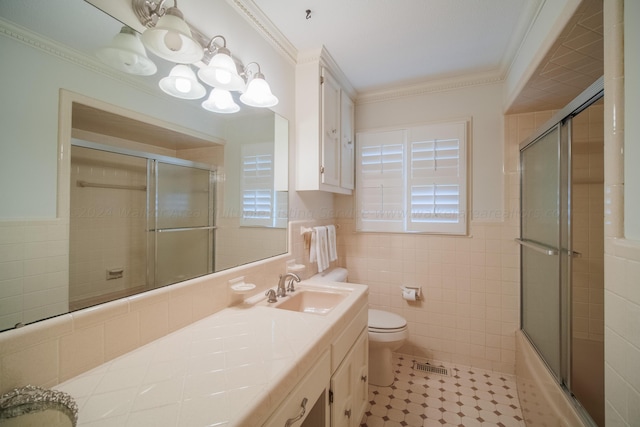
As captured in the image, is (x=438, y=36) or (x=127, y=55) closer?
(x=127, y=55)

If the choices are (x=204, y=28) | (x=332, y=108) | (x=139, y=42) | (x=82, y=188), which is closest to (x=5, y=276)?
(x=82, y=188)

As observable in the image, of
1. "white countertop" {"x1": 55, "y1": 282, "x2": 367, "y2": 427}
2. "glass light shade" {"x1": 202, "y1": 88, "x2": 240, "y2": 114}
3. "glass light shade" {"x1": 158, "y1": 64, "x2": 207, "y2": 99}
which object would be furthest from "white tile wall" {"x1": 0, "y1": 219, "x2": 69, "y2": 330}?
"glass light shade" {"x1": 202, "y1": 88, "x2": 240, "y2": 114}

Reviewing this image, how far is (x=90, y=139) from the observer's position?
0.80 m

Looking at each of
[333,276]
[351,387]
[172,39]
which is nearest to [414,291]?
[333,276]

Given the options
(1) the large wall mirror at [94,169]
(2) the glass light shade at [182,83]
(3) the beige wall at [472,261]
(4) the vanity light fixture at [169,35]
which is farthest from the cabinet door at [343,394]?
(4) the vanity light fixture at [169,35]

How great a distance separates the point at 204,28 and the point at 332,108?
1019 mm

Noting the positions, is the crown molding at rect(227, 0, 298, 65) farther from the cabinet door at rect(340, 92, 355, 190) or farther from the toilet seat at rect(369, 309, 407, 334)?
the toilet seat at rect(369, 309, 407, 334)

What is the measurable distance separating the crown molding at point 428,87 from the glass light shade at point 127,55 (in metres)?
1.91

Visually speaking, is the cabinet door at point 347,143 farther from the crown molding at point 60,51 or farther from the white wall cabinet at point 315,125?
the crown molding at point 60,51

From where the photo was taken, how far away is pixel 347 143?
90.3 inches

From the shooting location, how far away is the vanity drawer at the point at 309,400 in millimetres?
704

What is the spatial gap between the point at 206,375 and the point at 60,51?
990 millimetres

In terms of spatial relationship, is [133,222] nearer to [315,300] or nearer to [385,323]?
[315,300]

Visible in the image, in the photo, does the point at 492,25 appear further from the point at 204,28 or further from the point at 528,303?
the point at 528,303
